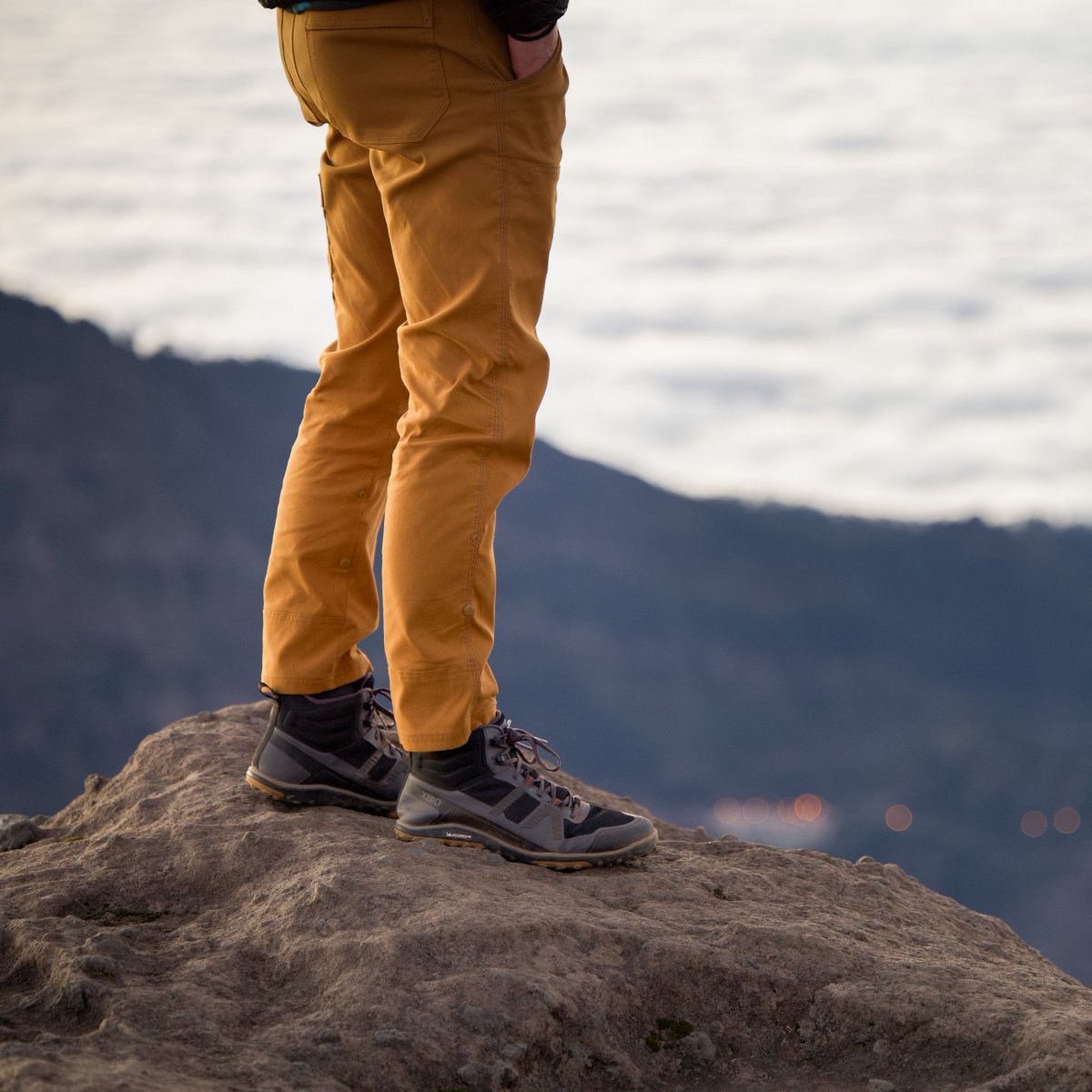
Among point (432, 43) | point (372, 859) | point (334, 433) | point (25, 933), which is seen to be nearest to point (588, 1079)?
point (372, 859)

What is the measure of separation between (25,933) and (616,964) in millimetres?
963

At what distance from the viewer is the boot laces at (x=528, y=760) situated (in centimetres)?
242

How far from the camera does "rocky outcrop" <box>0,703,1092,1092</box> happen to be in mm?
1755

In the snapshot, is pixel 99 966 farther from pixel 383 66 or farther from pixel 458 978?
pixel 383 66

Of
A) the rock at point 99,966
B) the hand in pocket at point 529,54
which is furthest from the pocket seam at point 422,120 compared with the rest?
the rock at point 99,966

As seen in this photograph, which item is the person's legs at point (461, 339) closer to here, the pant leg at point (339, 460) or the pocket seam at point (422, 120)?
the pocket seam at point (422, 120)

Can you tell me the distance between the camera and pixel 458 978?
1.89 meters

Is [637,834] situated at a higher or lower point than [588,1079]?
higher

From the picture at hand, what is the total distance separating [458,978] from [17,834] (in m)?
1.43

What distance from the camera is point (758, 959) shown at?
2.15 m

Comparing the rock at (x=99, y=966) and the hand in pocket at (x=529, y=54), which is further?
the hand in pocket at (x=529, y=54)

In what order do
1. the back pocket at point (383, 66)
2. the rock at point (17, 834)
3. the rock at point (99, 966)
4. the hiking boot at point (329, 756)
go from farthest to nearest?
the rock at point (17, 834) → the hiking boot at point (329, 756) → the back pocket at point (383, 66) → the rock at point (99, 966)

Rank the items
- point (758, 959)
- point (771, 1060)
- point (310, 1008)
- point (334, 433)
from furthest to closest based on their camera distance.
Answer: point (334, 433) < point (758, 959) < point (771, 1060) < point (310, 1008)

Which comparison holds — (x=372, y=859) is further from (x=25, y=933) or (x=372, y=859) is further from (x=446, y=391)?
(x=446, y=391)
